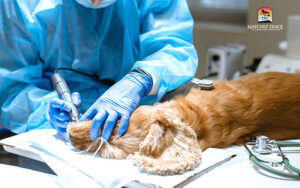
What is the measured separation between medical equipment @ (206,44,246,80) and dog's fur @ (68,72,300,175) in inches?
31.6

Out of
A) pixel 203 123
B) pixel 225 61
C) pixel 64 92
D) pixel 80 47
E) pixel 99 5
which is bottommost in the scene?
pixel 225 61

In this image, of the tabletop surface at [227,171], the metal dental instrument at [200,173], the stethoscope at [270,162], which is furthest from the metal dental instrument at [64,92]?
the stethoscope at [270,162]

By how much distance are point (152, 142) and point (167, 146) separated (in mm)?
55

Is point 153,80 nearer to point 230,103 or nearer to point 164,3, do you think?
point 230,103

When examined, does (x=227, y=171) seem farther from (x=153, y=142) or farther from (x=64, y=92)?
(x=64, y=92)

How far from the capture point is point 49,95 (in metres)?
1.40

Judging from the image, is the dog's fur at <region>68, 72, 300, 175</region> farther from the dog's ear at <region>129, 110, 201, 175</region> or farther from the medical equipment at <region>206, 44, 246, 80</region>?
the medical equipment at <region>206, 44, 246, 80</region>

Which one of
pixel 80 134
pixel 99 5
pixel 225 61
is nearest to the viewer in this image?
pixel 80 134

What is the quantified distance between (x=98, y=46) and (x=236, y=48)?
1.13 m

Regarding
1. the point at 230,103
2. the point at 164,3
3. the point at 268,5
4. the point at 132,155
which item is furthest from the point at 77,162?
the point at 268,5

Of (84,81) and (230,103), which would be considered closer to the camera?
(230,103)

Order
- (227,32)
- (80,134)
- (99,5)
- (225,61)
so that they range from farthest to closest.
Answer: (227,32) → (225,61) → (99,5) → (80,134)

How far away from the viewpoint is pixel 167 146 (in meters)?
1.04

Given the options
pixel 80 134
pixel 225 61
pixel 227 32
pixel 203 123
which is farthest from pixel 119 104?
pixel 227 32
